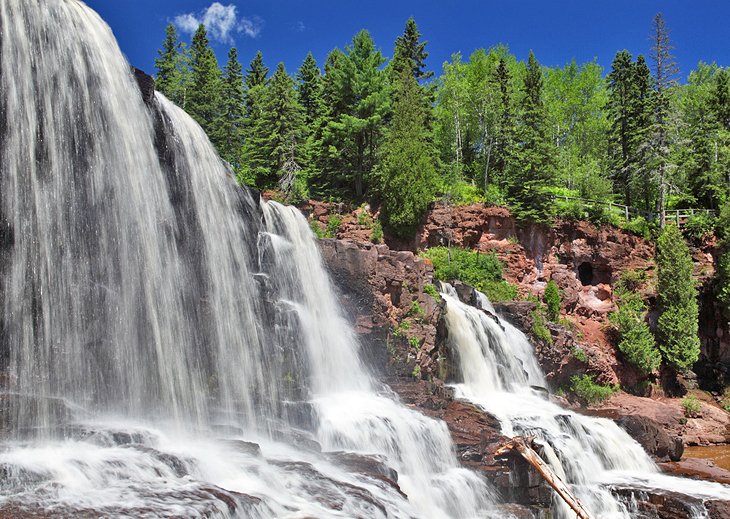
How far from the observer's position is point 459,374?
23812 millimetres

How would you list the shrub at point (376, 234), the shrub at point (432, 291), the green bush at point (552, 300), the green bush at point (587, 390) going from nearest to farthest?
the shrub at point (432, 291) < the green bush at point (587, 390) < the green bush at point (552, 300) < the shrub at point (376, 234)

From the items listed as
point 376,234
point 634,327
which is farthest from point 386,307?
point 634,327

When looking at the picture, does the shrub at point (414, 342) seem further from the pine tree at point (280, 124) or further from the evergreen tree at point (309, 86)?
the evergreen tree at point (309, 86)

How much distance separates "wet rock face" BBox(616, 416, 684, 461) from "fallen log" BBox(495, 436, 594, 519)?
831 centimetres

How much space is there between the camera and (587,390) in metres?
30.0

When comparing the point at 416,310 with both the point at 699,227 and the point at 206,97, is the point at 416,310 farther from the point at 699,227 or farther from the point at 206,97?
the point at 206,97

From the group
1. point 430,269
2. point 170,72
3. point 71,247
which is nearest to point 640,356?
point 430,269

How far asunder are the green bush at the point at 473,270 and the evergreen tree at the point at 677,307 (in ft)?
28.3

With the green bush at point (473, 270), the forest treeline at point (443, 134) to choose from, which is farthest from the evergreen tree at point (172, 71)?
the green bush at point (473, 270)

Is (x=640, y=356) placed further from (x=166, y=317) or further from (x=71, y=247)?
(x=71, y=247)

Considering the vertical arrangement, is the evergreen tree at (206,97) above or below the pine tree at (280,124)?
above

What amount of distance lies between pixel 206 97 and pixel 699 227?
129 ft

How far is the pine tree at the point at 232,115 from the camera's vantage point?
4722 cm

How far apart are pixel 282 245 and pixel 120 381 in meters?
9.21
